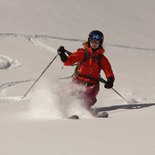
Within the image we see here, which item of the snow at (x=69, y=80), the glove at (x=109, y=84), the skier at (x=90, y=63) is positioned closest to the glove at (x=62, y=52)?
the skier at (x=90, y=63)

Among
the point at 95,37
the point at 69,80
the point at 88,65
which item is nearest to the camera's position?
the point at 95,37

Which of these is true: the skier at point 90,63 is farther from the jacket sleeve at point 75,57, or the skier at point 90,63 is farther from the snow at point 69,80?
the snow at point 69,80

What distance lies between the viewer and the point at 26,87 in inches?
397

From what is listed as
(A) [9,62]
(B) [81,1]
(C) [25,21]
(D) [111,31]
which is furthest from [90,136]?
(B) [81,1]

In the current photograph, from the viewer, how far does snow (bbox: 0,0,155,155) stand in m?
4.01

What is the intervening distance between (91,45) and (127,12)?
14142mm

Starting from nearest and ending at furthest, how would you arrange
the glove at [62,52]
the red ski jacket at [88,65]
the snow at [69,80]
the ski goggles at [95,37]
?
1. the snow at [69,80]
2. the glove at [62,52]
3. the ski goggles at [95,37]
4. the red ski jacket at [88,65]

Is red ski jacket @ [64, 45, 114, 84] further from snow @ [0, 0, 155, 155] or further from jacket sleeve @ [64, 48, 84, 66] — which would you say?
snow @ [0, 0, 155, 155]

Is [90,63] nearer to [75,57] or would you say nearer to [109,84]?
[75,57]

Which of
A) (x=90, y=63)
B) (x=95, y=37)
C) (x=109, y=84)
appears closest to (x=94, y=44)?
(x=95, y=37)

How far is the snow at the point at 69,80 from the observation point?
401cm

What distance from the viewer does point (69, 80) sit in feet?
34.1

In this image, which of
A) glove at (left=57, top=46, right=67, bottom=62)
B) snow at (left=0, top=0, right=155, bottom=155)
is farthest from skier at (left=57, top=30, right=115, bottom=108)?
snow at (left=0, top=0, right=155, bottom=155)

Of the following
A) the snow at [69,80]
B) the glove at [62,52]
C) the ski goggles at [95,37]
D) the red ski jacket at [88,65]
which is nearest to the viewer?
the snow at [69,80]
